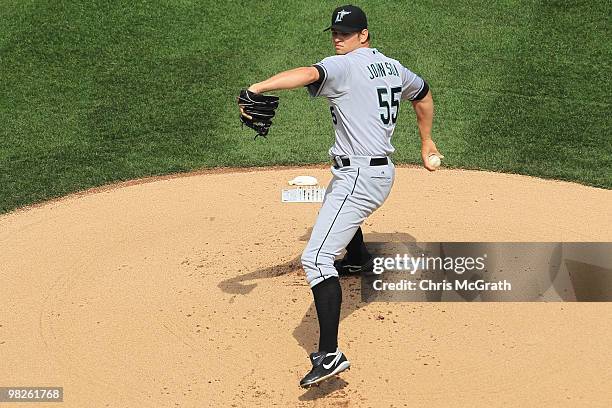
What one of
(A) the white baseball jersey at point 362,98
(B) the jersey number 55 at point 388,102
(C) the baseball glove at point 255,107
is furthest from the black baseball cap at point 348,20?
(C) the baseball glove at point 255,107

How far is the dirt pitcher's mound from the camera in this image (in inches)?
233

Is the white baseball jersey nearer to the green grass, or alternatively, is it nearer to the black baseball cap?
the black baseball cap

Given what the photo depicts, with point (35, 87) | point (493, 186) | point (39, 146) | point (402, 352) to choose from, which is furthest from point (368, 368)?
point (35, 87)

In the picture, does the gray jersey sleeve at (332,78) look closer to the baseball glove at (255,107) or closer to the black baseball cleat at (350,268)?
the baseball glove at (255,107)

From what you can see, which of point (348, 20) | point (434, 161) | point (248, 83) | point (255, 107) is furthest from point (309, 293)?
point (248, 83)

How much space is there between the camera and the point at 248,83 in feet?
44.8

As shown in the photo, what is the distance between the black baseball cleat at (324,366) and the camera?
565 centimetres

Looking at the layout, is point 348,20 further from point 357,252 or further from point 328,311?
point 357,252

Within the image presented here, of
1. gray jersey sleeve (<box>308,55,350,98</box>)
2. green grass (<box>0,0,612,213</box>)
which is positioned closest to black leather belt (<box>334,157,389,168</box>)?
gray jersey sleeve (<box>308,55,350,98</box>)

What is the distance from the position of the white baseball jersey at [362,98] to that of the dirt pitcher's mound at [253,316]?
1466 mm

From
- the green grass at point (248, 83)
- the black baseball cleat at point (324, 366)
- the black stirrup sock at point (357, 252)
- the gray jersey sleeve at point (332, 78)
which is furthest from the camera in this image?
the green grass at point (248, 83)

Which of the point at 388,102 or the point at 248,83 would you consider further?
the point at 248,83

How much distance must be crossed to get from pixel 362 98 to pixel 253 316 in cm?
201

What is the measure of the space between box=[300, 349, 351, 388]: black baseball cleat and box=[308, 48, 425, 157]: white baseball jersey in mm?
1468
